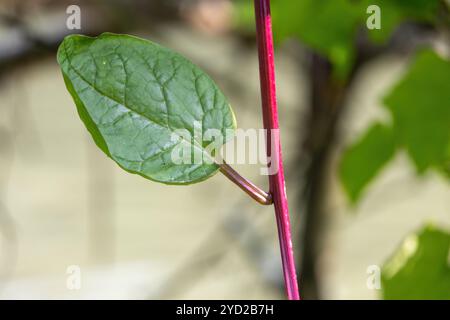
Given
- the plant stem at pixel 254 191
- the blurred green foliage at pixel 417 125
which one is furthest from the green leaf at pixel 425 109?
the plant stem at pixel 254 191

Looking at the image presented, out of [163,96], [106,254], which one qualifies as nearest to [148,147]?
[163,96]

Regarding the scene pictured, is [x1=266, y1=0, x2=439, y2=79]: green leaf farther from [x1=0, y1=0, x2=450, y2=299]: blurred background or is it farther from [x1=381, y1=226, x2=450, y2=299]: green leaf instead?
[x1=381, y1=226, x2=450, y2=299]: green leaf

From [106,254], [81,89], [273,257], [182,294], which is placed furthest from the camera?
[106,254]

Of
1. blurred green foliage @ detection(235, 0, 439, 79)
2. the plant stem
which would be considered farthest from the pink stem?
blurred green foliage @ detection(235, 0, 439, 79)

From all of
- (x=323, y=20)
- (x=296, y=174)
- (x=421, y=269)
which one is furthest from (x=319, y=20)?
(x=296, y=174)

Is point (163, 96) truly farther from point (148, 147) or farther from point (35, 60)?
point (35, 60)

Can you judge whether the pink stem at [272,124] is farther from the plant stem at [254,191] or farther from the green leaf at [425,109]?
the green leaf at [425,109]
